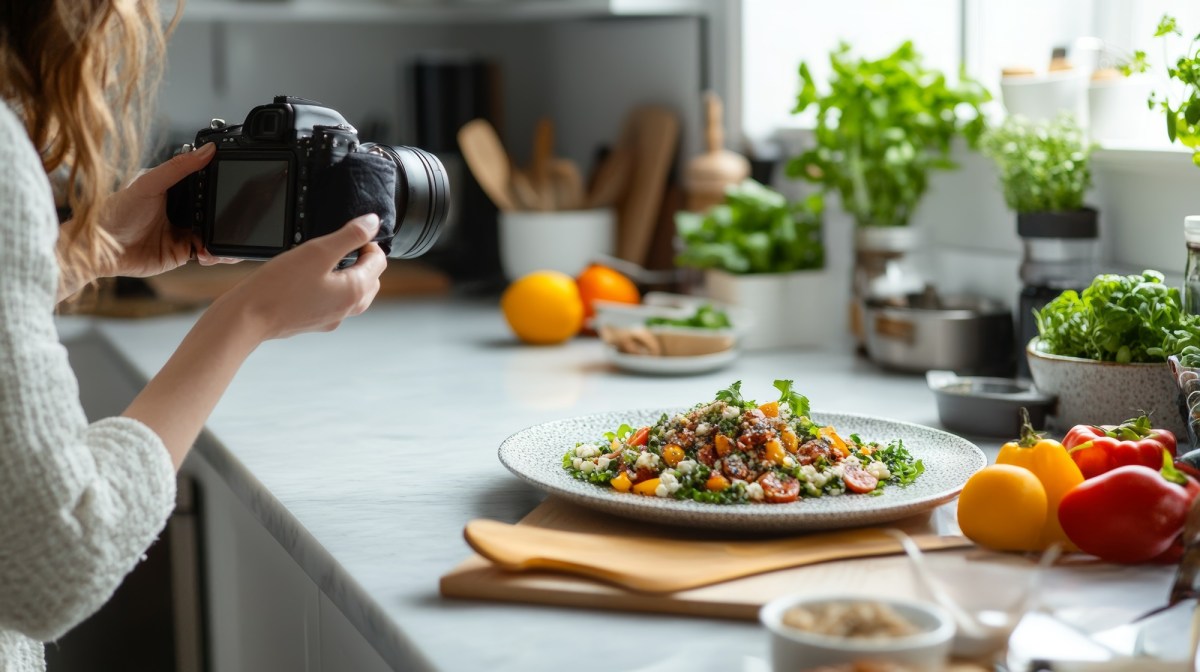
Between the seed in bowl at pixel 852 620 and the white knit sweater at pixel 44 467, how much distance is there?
391mm

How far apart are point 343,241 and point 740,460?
0.34m

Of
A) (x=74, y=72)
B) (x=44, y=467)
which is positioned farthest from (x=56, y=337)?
(x=74, y=72)

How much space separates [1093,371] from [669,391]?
543 millimetres

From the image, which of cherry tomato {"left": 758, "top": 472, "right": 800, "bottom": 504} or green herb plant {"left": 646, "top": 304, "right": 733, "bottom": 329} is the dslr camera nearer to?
cherry tomato {"left": 758, "top": 472, "right": 800, "bottom": 504}

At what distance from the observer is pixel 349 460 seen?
4.26 feet

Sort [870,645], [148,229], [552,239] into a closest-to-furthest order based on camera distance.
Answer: [870,645] < [148,229] < [552,239]

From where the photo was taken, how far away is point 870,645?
2.20 feet

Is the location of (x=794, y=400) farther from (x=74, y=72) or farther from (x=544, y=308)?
(x=544, y=308)

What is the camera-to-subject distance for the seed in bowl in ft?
2.27

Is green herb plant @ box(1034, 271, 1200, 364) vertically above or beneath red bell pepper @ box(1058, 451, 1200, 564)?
above

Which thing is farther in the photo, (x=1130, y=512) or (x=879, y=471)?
(x=879, y=471)

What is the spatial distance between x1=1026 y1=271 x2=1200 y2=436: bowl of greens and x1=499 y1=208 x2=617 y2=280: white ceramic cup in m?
1.19

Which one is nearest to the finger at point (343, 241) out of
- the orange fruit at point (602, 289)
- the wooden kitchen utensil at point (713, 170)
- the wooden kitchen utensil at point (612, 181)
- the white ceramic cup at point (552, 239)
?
the orange fruit at point (602, 289)

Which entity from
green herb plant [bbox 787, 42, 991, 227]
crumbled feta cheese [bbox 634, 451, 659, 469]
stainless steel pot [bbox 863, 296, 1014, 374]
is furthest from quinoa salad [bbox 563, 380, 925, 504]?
green herb plant [bbox 787, 42, 991, 227]
